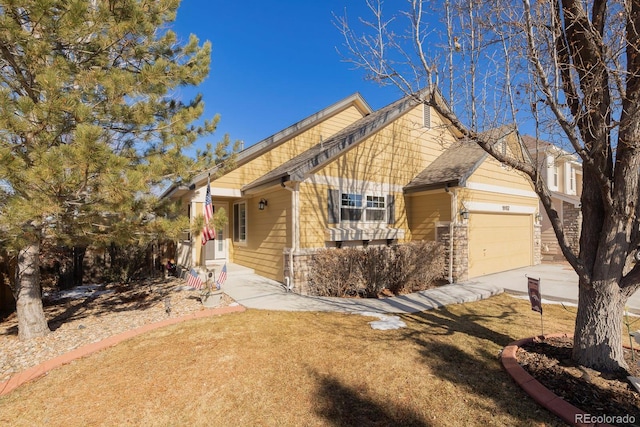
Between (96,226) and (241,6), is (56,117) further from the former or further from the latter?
(241,6)

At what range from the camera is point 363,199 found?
1052 centimetres

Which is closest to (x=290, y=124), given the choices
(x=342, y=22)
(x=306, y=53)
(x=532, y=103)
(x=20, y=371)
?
(x=306, y=53)

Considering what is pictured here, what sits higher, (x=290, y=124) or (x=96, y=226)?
(x=290, y=124)

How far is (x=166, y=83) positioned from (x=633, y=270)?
26.9 feet

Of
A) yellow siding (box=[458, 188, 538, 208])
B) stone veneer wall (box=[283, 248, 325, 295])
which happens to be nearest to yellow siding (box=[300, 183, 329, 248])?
stone veneer wall (box=[283, 248, 325, 295])

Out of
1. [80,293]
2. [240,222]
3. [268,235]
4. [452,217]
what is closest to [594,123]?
[452,217]

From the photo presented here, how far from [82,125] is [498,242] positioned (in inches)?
523

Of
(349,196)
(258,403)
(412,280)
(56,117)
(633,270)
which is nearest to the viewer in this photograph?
(258,403)

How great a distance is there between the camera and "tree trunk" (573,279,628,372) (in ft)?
12.0

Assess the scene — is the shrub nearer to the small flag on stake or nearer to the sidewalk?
the sidewalk

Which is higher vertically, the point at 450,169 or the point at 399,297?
the point at 450,169

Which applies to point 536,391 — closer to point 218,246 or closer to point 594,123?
point 594,123

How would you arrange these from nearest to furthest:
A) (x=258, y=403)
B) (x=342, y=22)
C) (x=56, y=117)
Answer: (x=258, y=403)
(x=56, y=117)
(x=342, y=22)

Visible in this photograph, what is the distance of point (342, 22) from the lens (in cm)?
531
